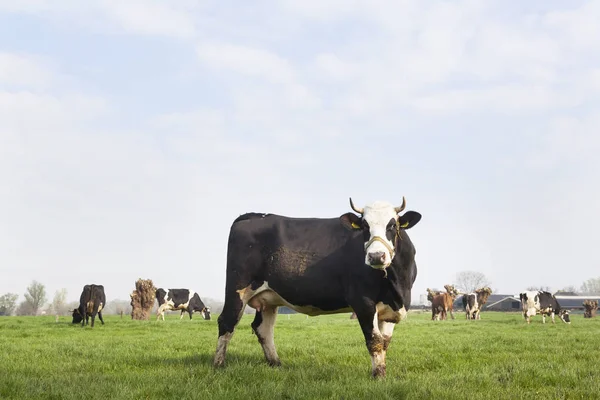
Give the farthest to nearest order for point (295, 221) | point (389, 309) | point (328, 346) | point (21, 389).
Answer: point (328, 346) < point (295, 221) < point (389, 309) < point (21, 389)

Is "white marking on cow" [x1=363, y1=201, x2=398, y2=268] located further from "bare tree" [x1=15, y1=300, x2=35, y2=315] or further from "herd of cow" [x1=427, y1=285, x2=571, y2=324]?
"bare tree" [x1=15, y1=300, x2=35, y2=315]

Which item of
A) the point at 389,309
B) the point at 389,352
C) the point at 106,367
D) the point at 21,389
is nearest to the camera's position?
the point at 21,389

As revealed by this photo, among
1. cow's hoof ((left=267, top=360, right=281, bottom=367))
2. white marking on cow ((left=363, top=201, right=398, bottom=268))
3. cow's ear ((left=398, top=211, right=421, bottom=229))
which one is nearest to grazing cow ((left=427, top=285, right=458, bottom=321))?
cow's hoof ((left=267, top=360, right=281, bottom=367))

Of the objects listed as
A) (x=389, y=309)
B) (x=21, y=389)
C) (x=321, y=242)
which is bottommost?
(x=21, y=389)

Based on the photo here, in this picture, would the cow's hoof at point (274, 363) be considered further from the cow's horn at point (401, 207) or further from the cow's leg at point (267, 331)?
the cow's horn at point (401, 207)

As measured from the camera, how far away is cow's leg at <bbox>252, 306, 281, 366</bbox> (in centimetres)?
937

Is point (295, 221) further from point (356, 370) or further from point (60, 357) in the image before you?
point (60, 357)

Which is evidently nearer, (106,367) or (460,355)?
(106,367)

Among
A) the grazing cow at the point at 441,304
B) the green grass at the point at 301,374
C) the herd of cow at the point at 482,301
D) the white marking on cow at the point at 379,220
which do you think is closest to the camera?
the green grass at the point at 301,374

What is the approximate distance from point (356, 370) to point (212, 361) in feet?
8.82

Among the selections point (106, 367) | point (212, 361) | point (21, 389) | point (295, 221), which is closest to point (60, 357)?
point (106, 367)

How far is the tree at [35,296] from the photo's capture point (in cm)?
12275

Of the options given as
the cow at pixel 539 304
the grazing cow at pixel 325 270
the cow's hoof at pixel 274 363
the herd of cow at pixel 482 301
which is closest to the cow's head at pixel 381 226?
the grazing cow at pixel 325 270

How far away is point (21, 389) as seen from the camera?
22.0 feet
